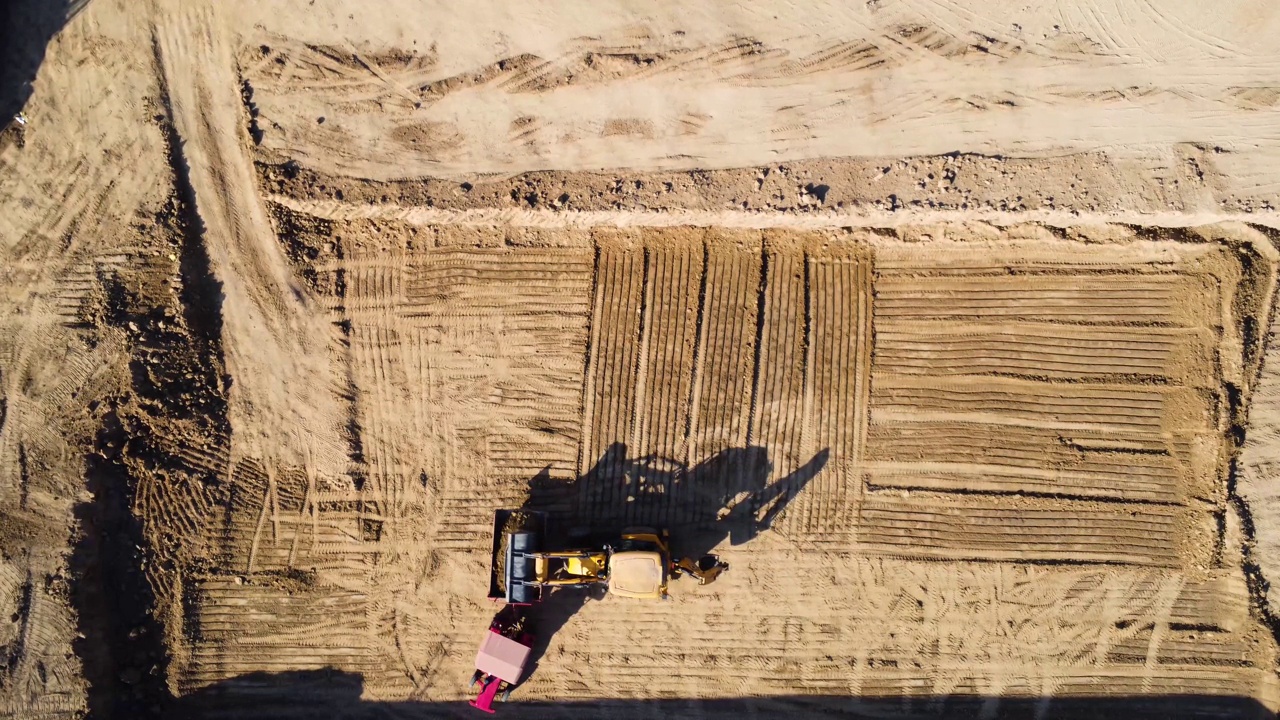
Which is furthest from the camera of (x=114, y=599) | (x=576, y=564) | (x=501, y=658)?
(x=114, y=599)

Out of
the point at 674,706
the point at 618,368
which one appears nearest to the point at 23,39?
the point at 618,368

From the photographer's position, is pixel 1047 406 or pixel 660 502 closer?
pixel 1047 406

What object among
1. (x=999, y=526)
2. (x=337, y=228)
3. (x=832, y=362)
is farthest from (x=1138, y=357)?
(x=337, y=228)

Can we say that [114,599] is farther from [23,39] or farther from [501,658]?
[23,39]

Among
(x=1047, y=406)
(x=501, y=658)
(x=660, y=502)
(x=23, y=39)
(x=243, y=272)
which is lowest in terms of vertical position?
(x=501, y=658)

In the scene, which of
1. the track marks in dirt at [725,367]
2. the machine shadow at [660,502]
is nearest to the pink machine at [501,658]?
the machine shadow at [660,502]

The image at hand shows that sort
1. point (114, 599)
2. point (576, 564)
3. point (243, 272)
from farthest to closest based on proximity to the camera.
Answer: point (114, 599), point (243, 272), point (576, 564)

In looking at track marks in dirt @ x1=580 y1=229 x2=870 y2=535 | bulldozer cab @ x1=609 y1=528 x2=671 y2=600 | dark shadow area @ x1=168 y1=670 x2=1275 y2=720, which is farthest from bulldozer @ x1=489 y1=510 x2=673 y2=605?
dark shadow area @ x1=168 y1=670 x2=1275 y2=720

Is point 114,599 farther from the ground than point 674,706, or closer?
farther from the ground

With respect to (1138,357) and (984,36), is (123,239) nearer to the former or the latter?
(984,36)
